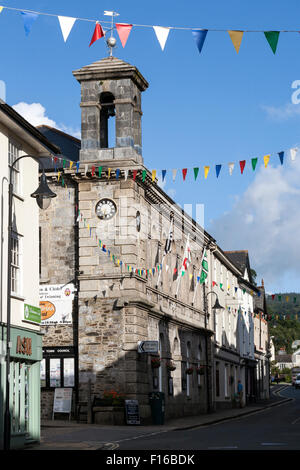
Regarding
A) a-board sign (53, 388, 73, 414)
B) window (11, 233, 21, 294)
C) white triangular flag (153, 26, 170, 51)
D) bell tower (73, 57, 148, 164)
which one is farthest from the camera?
bell tower (73, 57, 148, 164)

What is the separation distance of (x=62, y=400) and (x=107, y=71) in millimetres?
13762

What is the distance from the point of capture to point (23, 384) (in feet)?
71.9

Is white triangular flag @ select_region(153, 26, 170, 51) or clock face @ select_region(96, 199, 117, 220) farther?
clock face @ select_region(96, 199, 117, 220)

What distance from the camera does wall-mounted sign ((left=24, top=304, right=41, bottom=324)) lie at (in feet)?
72.4

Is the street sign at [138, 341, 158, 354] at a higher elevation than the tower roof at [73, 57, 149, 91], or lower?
lower

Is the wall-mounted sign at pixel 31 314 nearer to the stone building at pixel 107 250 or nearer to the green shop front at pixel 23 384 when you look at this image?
the green shop front at pixel 23 384

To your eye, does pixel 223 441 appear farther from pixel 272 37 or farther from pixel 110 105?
pixel 110 105

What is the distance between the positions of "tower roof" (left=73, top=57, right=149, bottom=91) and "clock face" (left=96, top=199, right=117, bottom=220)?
534 cm

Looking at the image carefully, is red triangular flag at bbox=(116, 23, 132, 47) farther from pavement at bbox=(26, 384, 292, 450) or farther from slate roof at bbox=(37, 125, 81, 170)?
slate roof at bbox=(37, 125, 81, 170)

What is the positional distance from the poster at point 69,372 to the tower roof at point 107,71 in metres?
11.9

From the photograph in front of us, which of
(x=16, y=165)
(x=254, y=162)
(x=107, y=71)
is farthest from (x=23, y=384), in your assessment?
(x=107, y=71)

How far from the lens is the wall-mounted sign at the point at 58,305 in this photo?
109ft

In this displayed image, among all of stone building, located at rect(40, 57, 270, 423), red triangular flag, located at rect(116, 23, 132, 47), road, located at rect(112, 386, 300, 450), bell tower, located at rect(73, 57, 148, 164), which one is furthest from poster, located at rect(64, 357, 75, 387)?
red triangular flag, located at rect(116, 23, 132, 47)
